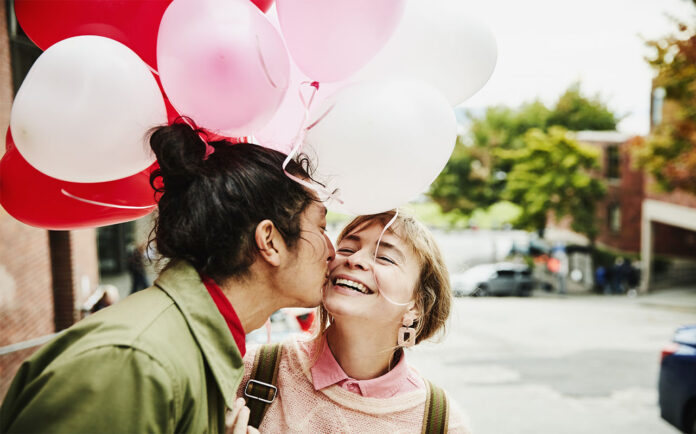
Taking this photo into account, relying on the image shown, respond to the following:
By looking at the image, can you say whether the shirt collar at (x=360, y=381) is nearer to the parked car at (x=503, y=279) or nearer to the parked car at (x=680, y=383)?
the parked car at (x=680, y=383)

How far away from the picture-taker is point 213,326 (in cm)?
148

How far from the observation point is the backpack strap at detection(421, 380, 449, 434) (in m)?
2.03

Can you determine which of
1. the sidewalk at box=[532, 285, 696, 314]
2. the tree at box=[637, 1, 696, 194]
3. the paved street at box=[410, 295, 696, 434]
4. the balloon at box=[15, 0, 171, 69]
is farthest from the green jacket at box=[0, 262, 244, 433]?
the sidewalk at box=[532, 285, 696, 314]

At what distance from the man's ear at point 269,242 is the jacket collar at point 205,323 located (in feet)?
0.63

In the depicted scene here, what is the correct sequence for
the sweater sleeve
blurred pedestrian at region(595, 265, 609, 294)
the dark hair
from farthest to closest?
blurred pedestrian at region(595, 265, 609, 294) → the dark hair → the sweater sleeve

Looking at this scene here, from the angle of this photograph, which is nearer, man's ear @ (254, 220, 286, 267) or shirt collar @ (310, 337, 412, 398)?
man's ear @ (254, 220, 286, 267)

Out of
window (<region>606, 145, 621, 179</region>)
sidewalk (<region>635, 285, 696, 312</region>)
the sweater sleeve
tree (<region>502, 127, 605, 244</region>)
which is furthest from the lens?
window (<region>606, 145, 621, 179</region>)

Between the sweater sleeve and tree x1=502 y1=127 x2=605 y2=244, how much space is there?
23742mm

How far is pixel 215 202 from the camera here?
5.04ft

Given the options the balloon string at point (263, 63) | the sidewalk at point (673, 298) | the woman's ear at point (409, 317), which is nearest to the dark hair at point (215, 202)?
the balloon string at point (263, 63)

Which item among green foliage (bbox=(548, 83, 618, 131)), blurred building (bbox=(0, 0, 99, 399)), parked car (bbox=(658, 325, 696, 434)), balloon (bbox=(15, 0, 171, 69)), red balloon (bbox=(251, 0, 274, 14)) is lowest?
parked car (bbox=(658, 325, 696, 434))

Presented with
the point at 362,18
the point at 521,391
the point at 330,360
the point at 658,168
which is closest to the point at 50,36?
the point at 362,18

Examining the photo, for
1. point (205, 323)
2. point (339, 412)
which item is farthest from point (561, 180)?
point (205, 323)

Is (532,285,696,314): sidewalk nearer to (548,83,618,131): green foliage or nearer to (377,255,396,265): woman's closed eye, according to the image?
(548,83,618,131): green foliage
